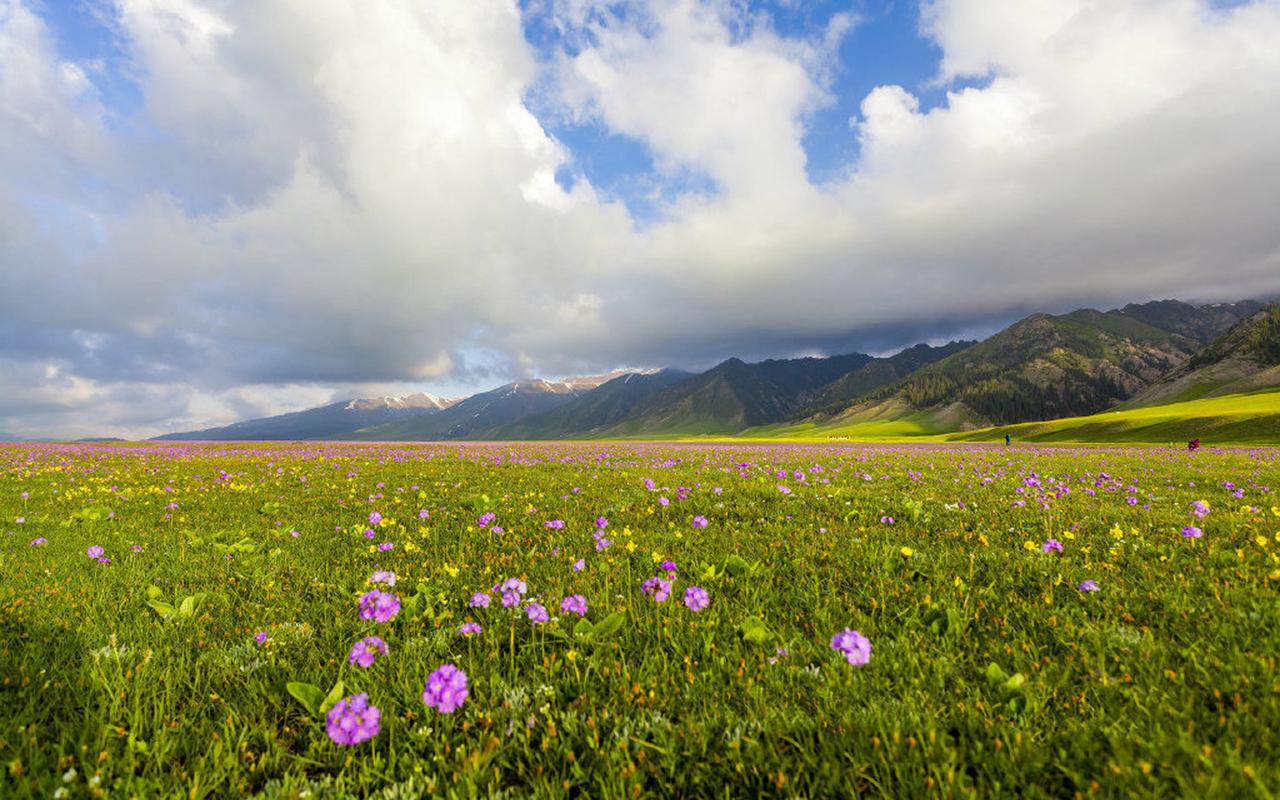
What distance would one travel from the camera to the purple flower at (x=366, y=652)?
350cm

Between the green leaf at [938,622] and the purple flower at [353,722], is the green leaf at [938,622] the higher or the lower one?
the lower one

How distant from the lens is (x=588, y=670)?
356 cm

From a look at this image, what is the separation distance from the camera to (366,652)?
359cm

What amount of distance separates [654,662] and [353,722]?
1967 millimetres

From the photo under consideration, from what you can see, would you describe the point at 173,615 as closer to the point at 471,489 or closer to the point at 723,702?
the point at 723,702

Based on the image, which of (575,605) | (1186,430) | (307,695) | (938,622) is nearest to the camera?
(307,695)

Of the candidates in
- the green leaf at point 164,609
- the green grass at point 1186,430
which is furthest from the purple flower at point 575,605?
the green grass at point 1186,430

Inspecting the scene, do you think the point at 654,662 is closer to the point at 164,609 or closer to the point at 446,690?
the point at 446,690

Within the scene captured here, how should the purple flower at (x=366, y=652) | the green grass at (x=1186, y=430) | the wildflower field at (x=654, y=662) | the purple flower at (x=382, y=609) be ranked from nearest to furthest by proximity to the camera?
1. the wildflower field at (x=654, y=662)
2. the purple flower at (x=366, y=652)
3. the purple flower at (x=382, y=609)
4. the green grass at (x=1186, y=430)

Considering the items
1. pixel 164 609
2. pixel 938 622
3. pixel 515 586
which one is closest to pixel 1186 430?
pixel 938 622

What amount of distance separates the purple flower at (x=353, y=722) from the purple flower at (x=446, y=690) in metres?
0.31

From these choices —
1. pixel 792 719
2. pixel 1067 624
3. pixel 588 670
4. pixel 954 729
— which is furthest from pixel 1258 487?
pixel 588 670

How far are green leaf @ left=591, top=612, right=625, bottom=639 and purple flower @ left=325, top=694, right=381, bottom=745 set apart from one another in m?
1.71

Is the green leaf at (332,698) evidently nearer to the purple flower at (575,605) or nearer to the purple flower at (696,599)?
the purple flower at (575,605)
